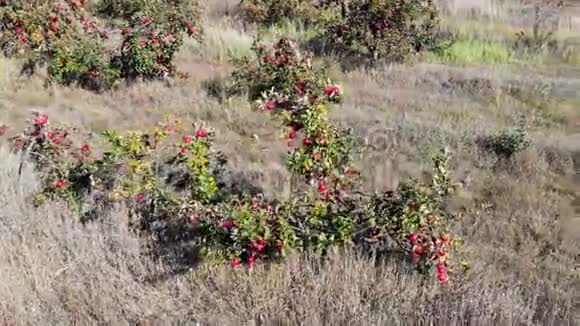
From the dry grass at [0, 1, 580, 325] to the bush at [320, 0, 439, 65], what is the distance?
117cm

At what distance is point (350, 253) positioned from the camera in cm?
428

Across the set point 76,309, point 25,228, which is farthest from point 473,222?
point 25,228

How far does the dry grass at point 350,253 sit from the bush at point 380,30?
1171mm

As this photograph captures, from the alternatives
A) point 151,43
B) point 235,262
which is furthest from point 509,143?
point 151,43

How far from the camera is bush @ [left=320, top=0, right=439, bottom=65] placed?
32.2 ft

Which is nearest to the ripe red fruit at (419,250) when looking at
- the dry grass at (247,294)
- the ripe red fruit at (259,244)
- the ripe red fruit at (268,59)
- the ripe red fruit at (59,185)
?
the dry grass at (247,294)

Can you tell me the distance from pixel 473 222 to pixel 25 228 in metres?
3.67

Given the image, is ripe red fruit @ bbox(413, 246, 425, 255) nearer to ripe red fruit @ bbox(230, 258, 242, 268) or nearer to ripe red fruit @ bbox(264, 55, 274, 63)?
ripe red fruit @ bbox(230, 258, 242, 268)

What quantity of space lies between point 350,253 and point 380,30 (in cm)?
633

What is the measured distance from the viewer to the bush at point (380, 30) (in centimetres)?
982

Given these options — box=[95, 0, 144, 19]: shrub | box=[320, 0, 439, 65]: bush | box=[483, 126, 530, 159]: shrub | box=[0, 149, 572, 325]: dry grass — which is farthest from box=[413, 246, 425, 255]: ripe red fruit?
box=[95, 0, 144, 19]: shrub

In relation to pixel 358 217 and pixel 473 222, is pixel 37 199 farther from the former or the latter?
pixel 473 222

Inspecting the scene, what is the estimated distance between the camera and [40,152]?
5965mm

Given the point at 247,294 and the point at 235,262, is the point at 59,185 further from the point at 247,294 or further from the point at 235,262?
the point at 247,294
